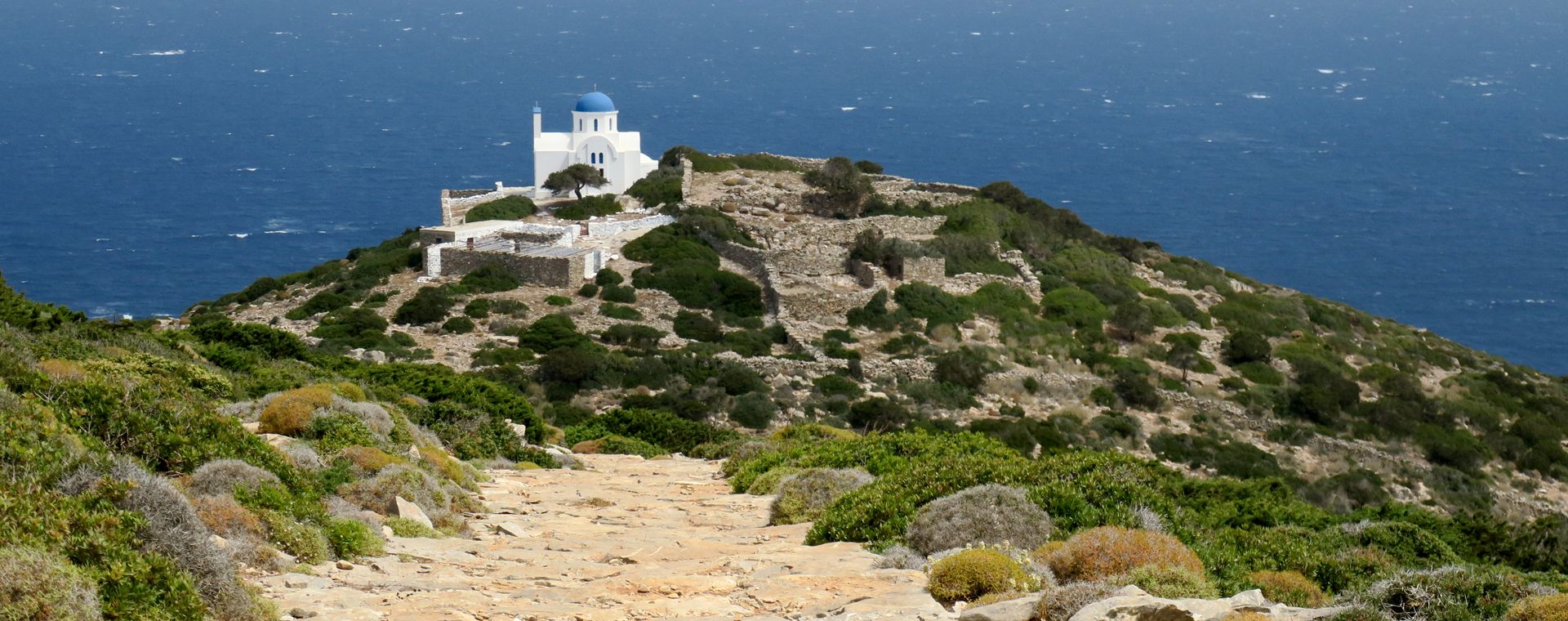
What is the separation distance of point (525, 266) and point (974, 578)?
38.0 m

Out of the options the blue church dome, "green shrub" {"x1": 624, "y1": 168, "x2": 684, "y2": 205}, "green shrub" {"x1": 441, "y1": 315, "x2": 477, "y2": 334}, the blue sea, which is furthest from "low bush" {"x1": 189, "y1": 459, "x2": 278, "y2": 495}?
the blue sea

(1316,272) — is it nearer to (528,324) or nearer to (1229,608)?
(528,324)

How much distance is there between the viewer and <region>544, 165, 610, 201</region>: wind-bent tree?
204 ft

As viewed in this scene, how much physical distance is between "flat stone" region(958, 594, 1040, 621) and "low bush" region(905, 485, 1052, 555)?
7.12 feet

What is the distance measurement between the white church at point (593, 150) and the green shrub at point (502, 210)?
3108 mm

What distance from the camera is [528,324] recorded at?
44281 millimetres

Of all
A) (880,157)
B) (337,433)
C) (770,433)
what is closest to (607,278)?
(770,433)

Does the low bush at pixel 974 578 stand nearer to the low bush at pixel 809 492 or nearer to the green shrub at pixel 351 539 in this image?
the low bush at pixel 809 492

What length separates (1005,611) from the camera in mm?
12008

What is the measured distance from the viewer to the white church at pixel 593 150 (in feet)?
209

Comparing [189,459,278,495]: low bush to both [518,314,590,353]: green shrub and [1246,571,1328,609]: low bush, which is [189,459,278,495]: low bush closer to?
[1246,571,1328,609]: low bush

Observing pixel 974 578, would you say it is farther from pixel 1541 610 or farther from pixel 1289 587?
pixel 1541 610

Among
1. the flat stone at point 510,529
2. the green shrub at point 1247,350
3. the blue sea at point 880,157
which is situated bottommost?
the blue sea at point 880,157

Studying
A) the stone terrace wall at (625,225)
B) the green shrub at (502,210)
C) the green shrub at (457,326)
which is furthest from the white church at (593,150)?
the green shrub at (457,326)
